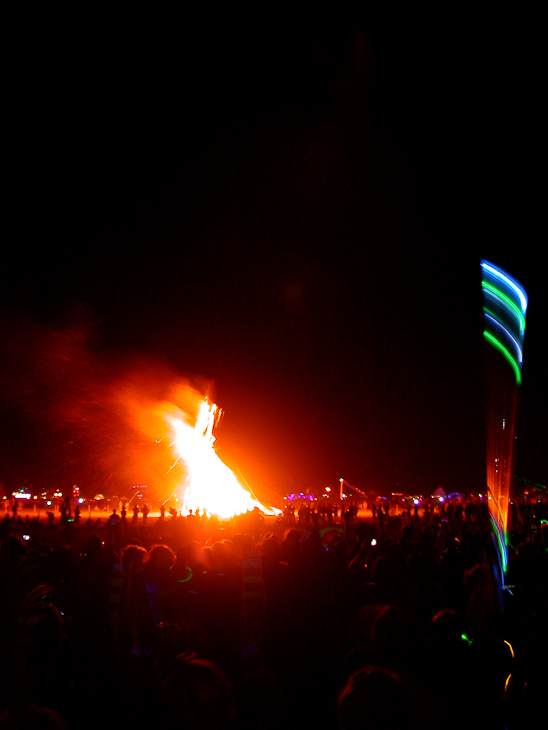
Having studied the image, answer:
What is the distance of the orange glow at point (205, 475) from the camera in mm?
32156

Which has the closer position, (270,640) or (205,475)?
(270,640)

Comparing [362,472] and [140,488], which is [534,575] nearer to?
[140,488]

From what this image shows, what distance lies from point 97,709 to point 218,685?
1173mm

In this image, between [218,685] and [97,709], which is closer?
[218,685]

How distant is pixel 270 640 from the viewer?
15.9 feet

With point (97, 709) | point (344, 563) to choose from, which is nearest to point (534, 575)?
point (344, 563)

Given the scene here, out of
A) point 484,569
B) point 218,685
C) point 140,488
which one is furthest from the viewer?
point 140,488

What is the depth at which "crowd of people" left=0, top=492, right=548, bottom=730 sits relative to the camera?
2.12m

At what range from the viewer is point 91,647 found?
4309mm

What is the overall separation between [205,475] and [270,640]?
3072cm

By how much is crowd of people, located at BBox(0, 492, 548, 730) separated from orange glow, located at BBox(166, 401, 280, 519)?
23.0 meters

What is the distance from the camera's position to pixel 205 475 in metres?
34.8

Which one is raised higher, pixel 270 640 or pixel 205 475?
pixel 205 475

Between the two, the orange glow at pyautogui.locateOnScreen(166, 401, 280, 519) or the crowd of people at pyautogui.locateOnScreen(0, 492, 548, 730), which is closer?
the crowd of people at pyautogui.locateOnScreen(0, 492, 548, 730)
